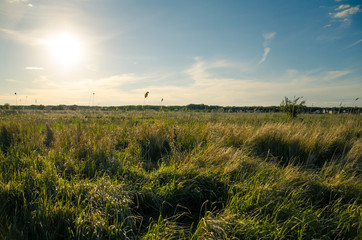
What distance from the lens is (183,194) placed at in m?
2.65

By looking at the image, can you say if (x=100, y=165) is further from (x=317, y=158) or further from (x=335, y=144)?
(x=335, y=144)

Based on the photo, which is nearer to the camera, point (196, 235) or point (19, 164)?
point (196, 235)

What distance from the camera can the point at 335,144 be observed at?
5.34 m

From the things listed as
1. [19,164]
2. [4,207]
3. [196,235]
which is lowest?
[196,235]

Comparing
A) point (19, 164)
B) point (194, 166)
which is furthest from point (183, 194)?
point (19, 164)

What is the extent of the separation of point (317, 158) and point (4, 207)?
19.3ft

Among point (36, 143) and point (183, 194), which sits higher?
point (36, 143)

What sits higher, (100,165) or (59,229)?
(100,165)

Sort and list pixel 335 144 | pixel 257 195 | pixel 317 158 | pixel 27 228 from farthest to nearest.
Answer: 1. pixel 335 144
2. pixel 317 158
3. pixel 257 195
4. pixel 27 228

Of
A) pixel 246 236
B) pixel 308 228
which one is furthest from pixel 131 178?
pixel 308 228

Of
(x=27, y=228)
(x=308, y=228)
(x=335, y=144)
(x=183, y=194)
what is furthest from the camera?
(x=335, y=144)

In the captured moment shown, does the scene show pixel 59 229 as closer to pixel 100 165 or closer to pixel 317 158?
pixel 100 165

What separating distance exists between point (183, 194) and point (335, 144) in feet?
16.7

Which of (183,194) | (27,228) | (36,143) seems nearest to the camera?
(27,228)
